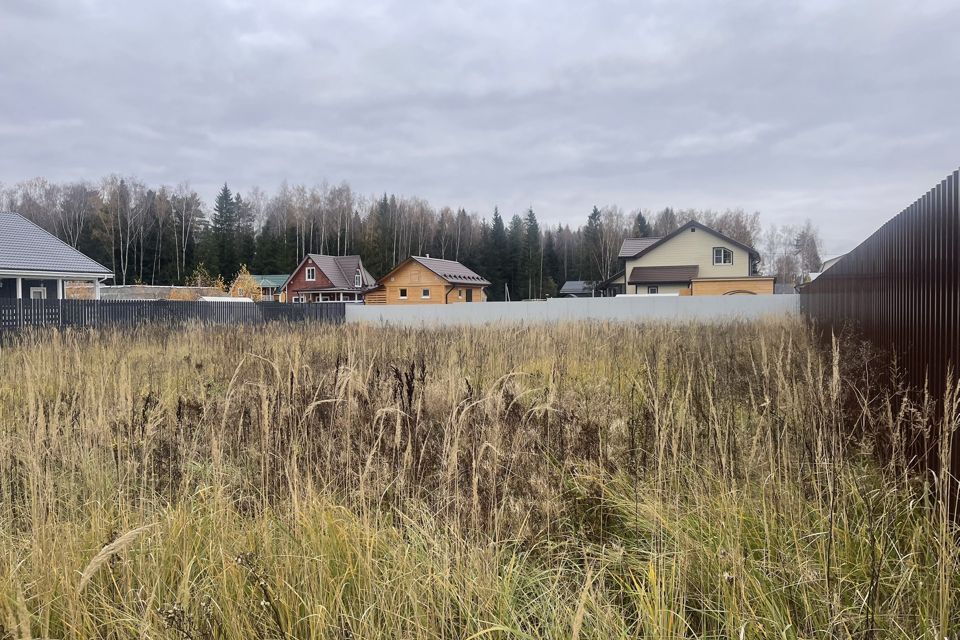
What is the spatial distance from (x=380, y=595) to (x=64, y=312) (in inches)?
703

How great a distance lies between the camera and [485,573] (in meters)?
1.79

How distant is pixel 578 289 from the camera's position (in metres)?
61.0

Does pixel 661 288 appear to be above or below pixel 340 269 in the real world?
below

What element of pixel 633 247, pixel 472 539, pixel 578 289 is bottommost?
pixel 472 539

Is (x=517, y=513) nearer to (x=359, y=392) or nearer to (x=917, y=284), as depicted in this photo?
(x=359, y=392)

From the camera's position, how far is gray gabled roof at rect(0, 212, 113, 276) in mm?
20406

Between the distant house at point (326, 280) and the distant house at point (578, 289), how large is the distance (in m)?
22.9

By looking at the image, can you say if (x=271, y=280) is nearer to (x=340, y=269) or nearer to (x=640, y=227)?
(x=340, y=269)

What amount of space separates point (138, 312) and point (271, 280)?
40.5 m

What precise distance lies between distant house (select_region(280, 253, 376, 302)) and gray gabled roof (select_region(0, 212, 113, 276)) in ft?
76.4

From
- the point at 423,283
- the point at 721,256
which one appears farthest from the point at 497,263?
the point at 721,256

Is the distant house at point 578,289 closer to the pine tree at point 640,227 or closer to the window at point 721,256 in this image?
the pine tree at point 640,227

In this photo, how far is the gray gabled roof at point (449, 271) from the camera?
1577 inches

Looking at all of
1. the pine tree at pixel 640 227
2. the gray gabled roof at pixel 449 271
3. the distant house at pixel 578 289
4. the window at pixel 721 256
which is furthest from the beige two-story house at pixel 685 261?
the pine tree at pixel 640 227
